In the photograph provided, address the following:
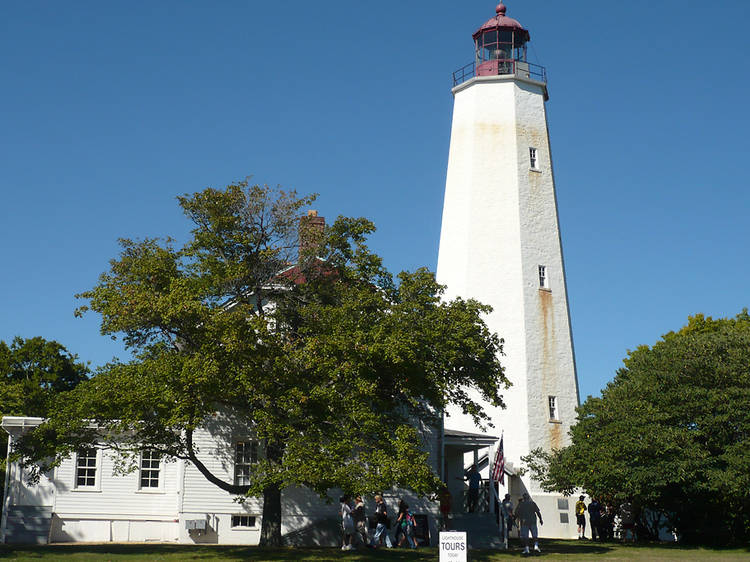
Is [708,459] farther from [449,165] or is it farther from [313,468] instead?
[449,165]

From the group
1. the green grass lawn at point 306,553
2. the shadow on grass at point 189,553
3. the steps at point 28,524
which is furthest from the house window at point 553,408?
the steps at point 28,524

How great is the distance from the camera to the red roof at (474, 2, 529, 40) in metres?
38.8

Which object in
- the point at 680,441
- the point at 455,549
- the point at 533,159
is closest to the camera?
the point at 455,549

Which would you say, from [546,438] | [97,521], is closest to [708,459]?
[546,438]

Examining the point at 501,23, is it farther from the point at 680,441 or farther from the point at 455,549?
the point at 455,549

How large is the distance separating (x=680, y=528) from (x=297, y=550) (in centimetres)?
1415

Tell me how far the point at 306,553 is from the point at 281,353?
5.49m

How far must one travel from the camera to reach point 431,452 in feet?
96.2

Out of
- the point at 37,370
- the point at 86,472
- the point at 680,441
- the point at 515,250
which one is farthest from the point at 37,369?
the point at 680,441

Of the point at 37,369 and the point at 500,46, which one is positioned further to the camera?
the point at 37,369

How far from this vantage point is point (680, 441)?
26.2 meters

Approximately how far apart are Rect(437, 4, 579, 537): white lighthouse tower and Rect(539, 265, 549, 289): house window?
4 centimetres

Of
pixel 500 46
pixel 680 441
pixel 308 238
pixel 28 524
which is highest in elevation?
pixel 500 46

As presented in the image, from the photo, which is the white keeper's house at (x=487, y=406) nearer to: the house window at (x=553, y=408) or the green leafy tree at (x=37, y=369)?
the house window at (x=553, y=408)
